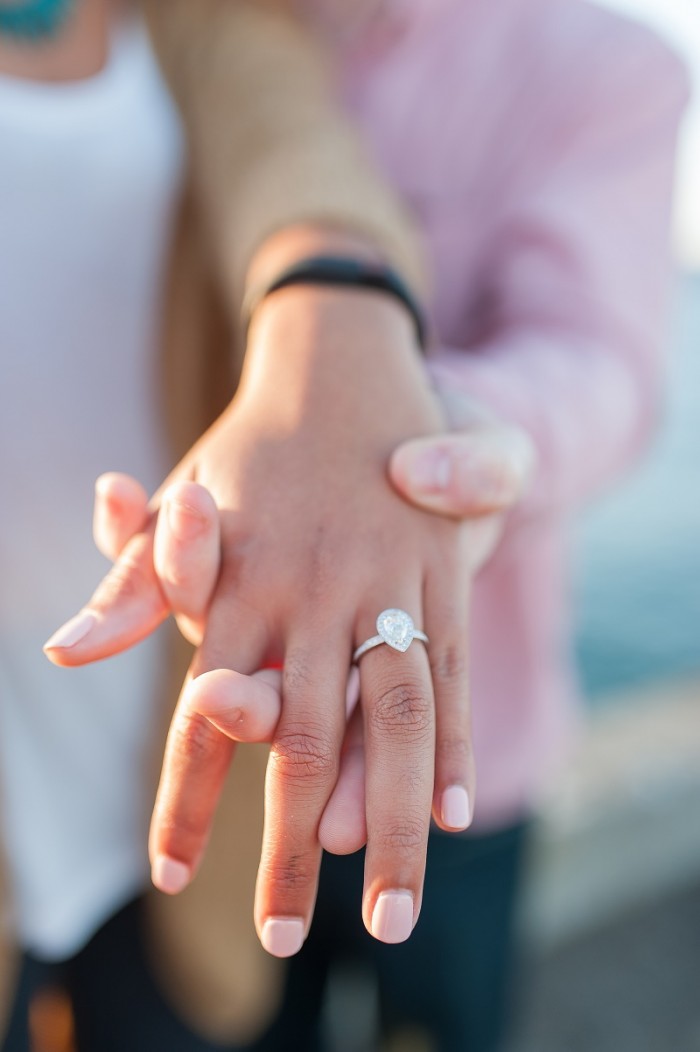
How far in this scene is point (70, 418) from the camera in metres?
0.86

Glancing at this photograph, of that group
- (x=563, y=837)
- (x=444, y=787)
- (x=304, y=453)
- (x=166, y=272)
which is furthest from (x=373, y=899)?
(x=563, y=837)

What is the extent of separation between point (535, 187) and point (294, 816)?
774 millimetres

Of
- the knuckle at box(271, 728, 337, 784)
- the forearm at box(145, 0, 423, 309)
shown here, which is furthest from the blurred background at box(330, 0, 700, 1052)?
the knuckle at box(271, 728, 337, 784)

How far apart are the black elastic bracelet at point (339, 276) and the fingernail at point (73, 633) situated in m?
0.29

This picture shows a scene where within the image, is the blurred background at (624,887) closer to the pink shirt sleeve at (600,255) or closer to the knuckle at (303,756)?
the pink shirt sleeve at (600,255)

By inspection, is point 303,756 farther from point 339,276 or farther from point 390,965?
point 390,965

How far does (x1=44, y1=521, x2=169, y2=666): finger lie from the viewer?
48 centimetres

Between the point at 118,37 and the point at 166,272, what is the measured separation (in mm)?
251

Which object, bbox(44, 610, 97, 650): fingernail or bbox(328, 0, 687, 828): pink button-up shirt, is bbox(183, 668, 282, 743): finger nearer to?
bbox(44, 610, 97, 650): fingernail

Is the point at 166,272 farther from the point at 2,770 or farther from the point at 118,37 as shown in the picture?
the point at 2,770

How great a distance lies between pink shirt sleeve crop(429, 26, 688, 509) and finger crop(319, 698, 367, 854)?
1.57 feet

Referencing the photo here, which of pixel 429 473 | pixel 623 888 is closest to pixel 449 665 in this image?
pixel 429 473

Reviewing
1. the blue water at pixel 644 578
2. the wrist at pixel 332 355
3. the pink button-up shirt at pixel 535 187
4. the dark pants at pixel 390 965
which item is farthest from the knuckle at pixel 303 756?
the blue water at pixel 644 578

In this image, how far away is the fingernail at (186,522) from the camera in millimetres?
495
